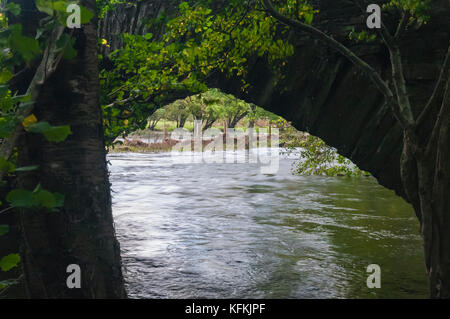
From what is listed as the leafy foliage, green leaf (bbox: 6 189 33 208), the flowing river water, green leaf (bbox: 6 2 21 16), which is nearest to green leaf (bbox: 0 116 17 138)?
green leaf (bbox: 6 189 33 208)

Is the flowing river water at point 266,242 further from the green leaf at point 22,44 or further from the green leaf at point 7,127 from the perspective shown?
the green leaf at point 22,44

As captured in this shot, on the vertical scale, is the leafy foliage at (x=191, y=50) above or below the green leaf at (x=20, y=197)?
above

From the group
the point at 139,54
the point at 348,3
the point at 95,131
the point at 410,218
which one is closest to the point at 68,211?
the point at 95,131

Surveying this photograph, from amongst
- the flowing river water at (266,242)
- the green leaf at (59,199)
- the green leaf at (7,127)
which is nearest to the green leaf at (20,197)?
the green leaf at (59,199)

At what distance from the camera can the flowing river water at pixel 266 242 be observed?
7762 mm

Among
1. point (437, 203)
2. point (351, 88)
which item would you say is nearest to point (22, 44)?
point (437, 203)

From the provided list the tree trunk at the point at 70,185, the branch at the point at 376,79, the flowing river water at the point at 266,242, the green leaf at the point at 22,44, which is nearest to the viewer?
the green leaf at the point at 22,44

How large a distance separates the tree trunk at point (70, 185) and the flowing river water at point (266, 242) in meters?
4.70

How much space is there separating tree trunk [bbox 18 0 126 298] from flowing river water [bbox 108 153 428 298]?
4705 millimetres

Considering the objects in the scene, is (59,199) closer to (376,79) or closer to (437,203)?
(376,79)

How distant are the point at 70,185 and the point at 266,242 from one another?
8835mm

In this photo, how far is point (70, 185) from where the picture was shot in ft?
8.99
